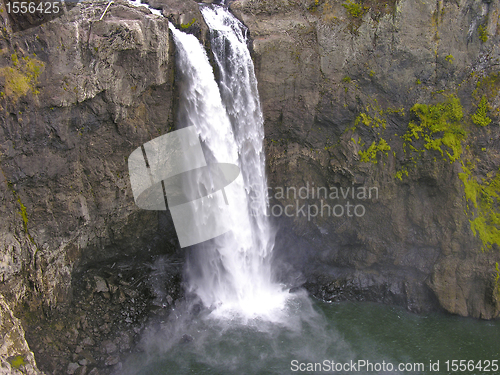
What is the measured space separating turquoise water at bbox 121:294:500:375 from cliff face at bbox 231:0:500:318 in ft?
4.00

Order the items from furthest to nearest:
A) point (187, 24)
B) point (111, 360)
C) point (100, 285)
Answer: point (100, 285), point (187, 24), point (111, 360)

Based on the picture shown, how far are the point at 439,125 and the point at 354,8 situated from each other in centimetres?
568

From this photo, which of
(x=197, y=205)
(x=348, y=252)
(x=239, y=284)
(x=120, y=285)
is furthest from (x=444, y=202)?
(x=120, y=285)

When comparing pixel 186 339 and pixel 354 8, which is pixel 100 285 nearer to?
pixel 186 339

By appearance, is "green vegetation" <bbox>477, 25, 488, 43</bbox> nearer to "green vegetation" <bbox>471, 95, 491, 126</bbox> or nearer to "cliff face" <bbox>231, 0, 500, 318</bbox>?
"cliff face" <bbox>231, 0, 500, 318</bbox>

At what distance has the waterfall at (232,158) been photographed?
13.1 metres

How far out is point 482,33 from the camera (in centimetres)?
1392

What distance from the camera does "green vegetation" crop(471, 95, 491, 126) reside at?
14.0 m

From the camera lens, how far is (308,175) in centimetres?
1563

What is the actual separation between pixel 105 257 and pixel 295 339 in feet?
24.6

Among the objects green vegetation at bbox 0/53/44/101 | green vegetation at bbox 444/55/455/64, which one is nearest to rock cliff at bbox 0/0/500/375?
green vegetation at bbox 444/55/455/64

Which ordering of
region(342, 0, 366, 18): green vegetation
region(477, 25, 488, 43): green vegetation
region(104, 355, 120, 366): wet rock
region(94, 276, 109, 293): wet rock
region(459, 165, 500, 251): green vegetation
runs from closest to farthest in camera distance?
region(104, 355, 120, 366): wet rock → region(94, 276, 109, 293): wet rock → region(459, 165, 500, 251): green vegetation → region(477, 25, 488, 43): green vegetation → region(342, 0, 366, 18): green vegetation

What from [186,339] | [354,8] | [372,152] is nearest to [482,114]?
[372,152]

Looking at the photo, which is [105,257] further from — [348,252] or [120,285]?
[348,252]
